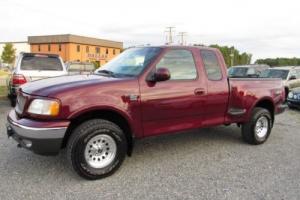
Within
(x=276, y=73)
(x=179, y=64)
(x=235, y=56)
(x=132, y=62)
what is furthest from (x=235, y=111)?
(x=235, y=56)

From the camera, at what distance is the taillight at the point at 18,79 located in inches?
334

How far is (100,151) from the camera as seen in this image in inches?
168

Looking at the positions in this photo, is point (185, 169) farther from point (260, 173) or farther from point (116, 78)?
point (116, 78)

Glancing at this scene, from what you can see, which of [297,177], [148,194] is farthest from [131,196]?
[297,177]

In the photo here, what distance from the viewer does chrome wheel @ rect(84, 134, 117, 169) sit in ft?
13.6

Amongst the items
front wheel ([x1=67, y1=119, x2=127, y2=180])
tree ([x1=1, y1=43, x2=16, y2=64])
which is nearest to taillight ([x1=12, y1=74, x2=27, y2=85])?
front wheel ([x1=67, y1=119, x2=127, y2=180])

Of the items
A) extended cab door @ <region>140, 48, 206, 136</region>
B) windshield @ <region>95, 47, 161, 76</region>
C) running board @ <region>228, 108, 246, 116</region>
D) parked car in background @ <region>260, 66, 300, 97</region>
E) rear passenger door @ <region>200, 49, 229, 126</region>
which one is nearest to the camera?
extended cab door @ <region>140, 48, 206, 136</region>

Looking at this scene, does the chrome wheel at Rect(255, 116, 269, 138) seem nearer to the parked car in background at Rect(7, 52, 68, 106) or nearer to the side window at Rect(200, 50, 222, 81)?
the side window at Rect(200, 50, 222, 81)

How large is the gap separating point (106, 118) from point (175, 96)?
3.63ft

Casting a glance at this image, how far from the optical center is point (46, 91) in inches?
156

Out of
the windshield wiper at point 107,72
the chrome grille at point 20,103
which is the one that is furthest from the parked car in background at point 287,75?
the chrome grille at point 20,103

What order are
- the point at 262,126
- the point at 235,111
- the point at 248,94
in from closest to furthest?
the point at 235,111, the point at 248,94, the point at 262,126

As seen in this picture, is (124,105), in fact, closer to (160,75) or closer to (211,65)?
(160,75)

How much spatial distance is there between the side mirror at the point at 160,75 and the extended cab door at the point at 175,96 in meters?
0.09
